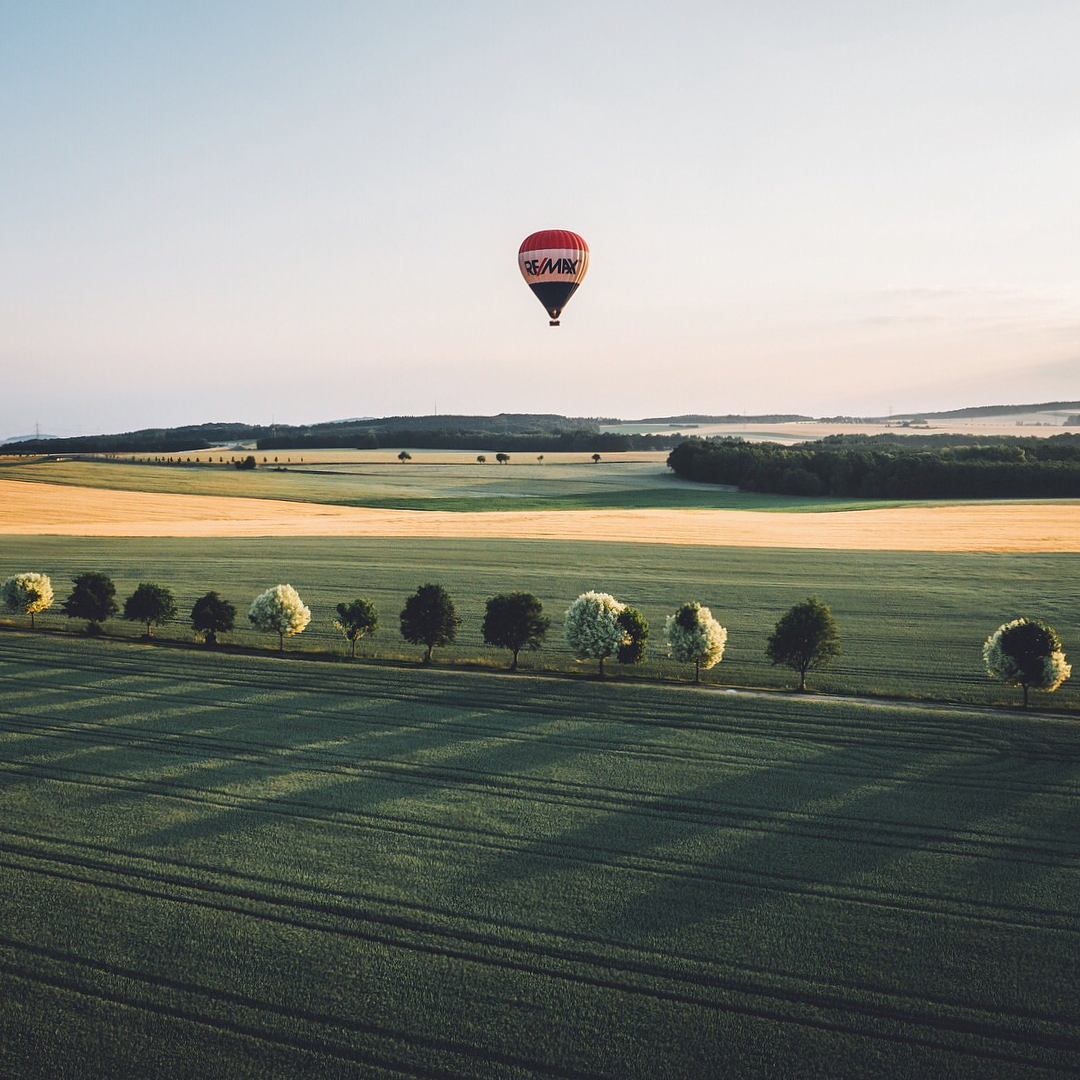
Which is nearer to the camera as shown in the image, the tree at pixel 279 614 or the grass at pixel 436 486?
the tree at pixel 279 614

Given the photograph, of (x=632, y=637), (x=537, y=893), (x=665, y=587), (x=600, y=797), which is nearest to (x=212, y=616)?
(x=632, y=637)

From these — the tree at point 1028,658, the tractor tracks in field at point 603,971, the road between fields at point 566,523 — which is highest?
the road between fields at point 566,523

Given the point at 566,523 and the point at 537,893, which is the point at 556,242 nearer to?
the point at 566,523

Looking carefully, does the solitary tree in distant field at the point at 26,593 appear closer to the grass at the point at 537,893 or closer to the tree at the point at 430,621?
the grass at the point at 537,893

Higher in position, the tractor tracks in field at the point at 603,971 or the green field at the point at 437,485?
the green field at the point at 437,485

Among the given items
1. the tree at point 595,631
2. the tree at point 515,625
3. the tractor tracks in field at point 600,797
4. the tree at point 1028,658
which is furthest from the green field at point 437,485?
the tractor tracks in field at point 600,797

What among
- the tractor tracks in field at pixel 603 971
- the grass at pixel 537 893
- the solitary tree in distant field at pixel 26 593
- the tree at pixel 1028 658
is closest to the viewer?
the grass at pixel 537 893

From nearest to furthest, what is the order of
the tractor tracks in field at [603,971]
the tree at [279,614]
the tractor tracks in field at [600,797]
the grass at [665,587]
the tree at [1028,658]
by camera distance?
the tractor tracks in field at [603,971] < the tractor tracks in field at [600,797] < the tree at [1028,658] < the grass at [665,587] < the tree at [279,614]
